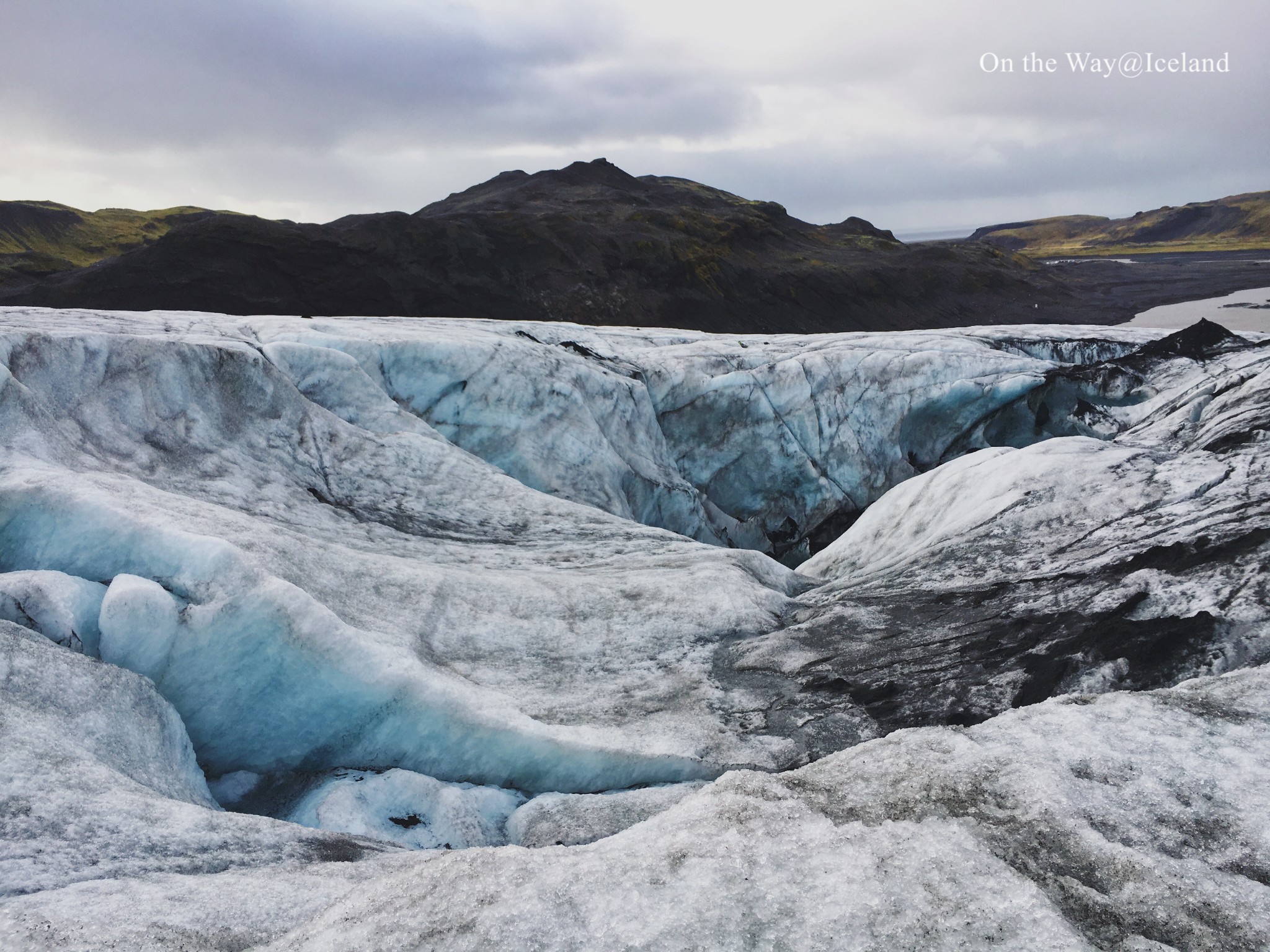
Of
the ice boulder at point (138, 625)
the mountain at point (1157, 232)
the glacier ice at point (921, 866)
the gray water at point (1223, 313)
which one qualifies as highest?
the mountain at point (1157, 232)

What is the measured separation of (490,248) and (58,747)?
112 ft

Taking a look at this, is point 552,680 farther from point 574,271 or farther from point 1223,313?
point 1223,313

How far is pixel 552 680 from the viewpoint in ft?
22.3

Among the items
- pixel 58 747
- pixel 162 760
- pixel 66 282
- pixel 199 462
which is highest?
pixel 66 282

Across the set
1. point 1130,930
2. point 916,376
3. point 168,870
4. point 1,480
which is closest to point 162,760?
point 168,870

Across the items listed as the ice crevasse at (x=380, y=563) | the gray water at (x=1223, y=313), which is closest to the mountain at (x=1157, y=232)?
the gray water at (x=1223, y=313)

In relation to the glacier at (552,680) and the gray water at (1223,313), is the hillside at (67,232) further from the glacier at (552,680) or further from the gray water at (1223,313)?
the gray water at (1223,313)

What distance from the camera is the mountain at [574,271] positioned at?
1168 inches

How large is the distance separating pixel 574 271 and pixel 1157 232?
114 m

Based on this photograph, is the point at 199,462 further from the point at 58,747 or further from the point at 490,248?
the point at 490,248

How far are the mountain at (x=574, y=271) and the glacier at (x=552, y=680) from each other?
62.6 feet

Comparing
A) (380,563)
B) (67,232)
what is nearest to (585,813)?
(380,563)

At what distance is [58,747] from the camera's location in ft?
13.8

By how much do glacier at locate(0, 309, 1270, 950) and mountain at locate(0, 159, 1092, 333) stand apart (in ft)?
62.6
